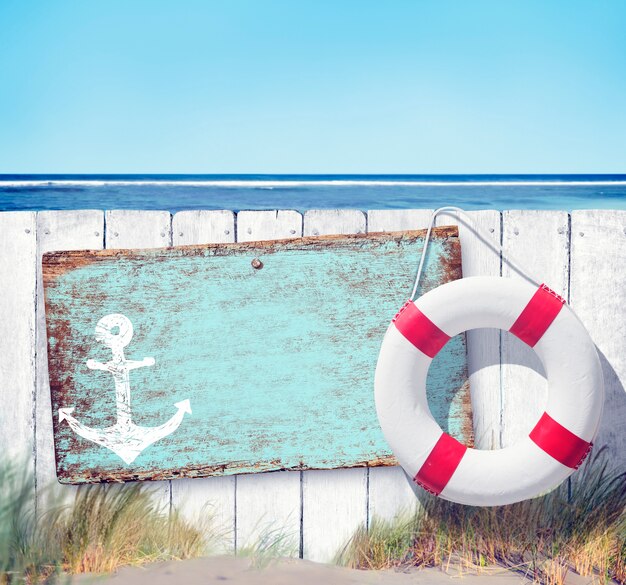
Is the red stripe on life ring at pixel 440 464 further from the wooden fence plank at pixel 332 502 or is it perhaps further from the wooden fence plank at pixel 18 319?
the wooden fence plank at pixel 18 319

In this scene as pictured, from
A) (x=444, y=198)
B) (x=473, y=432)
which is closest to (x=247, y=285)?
(x=473, y=432)

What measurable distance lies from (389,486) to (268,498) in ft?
1.32

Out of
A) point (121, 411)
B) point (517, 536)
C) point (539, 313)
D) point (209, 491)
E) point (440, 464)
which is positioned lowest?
point (517, 536)

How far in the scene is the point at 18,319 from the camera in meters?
1.88

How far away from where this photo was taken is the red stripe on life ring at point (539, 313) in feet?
5.46

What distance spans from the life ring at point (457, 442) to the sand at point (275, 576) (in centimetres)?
26

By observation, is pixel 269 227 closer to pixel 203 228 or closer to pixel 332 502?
pixel 203 228

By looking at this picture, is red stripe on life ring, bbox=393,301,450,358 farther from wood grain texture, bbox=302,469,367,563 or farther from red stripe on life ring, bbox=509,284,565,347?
wood grain texture, bbox=302,469,367,563

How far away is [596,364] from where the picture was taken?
1675 millimetres

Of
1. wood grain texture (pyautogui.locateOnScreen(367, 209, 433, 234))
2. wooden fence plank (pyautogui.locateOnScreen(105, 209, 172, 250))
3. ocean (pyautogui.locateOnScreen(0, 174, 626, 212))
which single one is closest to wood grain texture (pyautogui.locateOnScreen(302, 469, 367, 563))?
wood grain texture (pyautogui.locateOnScreen(367, 209, 433, 234))

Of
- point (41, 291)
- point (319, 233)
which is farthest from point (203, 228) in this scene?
point (41, 291)

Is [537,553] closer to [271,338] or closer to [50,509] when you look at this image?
[271,338]

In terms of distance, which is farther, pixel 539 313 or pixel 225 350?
pixel 225 350

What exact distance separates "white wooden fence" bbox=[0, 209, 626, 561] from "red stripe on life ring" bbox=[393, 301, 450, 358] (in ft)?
0.90
